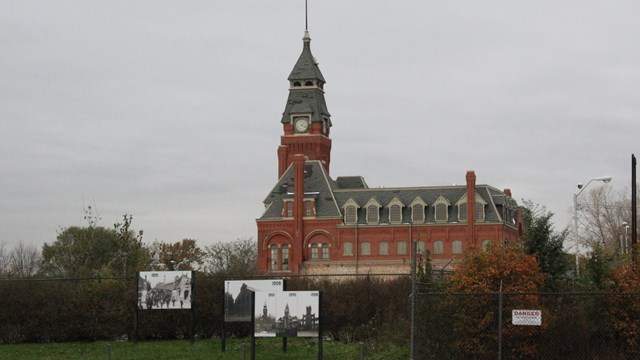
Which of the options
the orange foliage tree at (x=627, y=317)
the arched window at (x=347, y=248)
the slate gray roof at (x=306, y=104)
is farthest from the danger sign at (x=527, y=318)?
the slate gray roof at (x=306, y=104)

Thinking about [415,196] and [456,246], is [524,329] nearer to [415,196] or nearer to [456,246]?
[456,246]

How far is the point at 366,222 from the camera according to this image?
95.0 meters

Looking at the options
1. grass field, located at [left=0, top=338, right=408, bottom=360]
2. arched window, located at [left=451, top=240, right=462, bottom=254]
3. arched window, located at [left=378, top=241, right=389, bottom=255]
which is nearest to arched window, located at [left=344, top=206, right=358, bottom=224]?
arched window, located at [left=378, top=241, right=389, bottom=255]

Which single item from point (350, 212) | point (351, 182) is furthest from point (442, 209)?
point (351, 182)

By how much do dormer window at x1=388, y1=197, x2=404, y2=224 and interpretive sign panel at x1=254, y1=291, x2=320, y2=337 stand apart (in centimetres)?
6725

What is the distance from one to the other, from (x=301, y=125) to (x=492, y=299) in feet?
266

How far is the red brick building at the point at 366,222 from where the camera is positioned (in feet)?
303

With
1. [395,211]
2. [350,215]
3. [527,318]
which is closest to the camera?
[527,318]

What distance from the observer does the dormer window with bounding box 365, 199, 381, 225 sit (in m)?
94.9

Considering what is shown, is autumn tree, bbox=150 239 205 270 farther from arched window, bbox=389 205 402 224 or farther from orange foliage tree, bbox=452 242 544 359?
orange foliage tree, bbox=452 242 544 359

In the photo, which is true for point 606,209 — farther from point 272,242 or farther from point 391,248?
point 272,242

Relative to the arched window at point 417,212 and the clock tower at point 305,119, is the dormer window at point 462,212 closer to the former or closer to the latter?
the arched window at point 417,212

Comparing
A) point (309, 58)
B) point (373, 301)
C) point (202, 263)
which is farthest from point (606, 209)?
point (373, 301)

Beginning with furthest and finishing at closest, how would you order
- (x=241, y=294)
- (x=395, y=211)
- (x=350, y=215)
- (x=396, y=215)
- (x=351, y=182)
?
(x=351, y=182) → (x=350, y=215) → (x=395, y=211) → (x=396, y=215) → (x=241, y=294)
